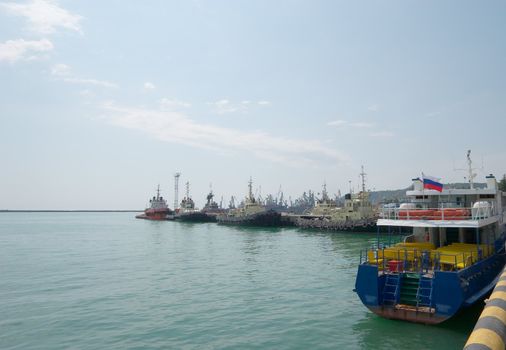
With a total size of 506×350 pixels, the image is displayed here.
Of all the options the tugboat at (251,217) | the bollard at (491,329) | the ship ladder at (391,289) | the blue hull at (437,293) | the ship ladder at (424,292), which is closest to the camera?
the bollard at (491,329)

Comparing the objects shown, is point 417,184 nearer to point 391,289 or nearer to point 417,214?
point 417,214

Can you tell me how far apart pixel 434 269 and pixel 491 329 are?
16.3 ft

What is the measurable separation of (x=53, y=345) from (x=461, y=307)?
14.5 meters

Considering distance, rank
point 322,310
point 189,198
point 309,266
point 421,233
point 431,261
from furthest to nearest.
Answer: point 189,198 → point 309,266 → point 421,233 → point 322,310 → point 431,261

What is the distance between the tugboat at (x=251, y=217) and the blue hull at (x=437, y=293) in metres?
66.0

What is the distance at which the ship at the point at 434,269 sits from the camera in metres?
12.8

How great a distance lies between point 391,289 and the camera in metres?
14.1

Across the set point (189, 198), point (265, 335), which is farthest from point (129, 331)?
point (189, 198)

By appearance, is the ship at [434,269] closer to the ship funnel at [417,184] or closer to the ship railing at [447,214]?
the ship railing at [447,214]

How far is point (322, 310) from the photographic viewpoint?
1650 centimetres

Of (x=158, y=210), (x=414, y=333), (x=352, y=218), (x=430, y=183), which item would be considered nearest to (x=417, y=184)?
(x=430, y=183)

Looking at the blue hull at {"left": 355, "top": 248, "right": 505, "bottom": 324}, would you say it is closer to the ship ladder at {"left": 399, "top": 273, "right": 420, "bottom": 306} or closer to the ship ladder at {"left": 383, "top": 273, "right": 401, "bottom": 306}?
the ship ladder at {"left": 383, "top": 273, "right": 401, "bottom": 306}

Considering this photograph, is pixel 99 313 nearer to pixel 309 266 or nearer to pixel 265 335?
pixel 265 335

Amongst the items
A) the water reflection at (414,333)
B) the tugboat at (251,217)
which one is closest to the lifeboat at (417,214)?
the water reflection at (414,333)
